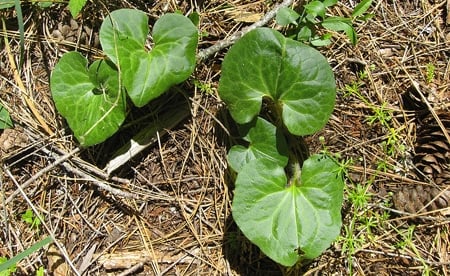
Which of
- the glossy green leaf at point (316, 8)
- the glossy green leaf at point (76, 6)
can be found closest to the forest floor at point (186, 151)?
the glossy green leaf at point (76, 6)

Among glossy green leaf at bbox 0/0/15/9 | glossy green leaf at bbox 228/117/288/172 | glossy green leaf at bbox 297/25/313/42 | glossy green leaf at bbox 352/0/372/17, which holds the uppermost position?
glossy green leaf at bbox 0/0/15/9

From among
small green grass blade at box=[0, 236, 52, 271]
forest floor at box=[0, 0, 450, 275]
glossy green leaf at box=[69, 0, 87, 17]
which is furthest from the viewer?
forest floor at box=[0, 0, 450, 275]

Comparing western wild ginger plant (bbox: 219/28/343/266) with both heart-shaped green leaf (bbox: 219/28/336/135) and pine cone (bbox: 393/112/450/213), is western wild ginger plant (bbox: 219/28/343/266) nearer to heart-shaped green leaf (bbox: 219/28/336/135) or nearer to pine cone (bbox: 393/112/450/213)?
heart-shaped green leaf (bbox: 219/28/336/135)

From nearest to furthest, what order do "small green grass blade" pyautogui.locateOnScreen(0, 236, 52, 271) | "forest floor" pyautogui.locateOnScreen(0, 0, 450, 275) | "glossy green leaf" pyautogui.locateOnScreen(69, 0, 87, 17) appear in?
"small green grass blade" pyautogui.locateOnScreen(0, 236, 52, 271)
"glossy green leaf" pyautogui.locateOnScreen(69, 0, 87, 17)
"forest floor" pyautogui.locateOnScreen(0, 0, 450, 275)

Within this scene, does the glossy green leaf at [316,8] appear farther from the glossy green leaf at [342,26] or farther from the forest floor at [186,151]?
the forest floor at [186,151]

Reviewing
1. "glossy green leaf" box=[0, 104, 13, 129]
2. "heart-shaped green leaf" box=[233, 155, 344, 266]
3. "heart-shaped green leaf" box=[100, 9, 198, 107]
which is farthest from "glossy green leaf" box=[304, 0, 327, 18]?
"glossy green leaf" box=[0, 104, 13, 129]

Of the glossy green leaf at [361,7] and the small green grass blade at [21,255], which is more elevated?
the glossy green leaf at [361,7]

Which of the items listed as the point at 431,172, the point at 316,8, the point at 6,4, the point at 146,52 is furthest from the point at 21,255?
the point at 431,172
